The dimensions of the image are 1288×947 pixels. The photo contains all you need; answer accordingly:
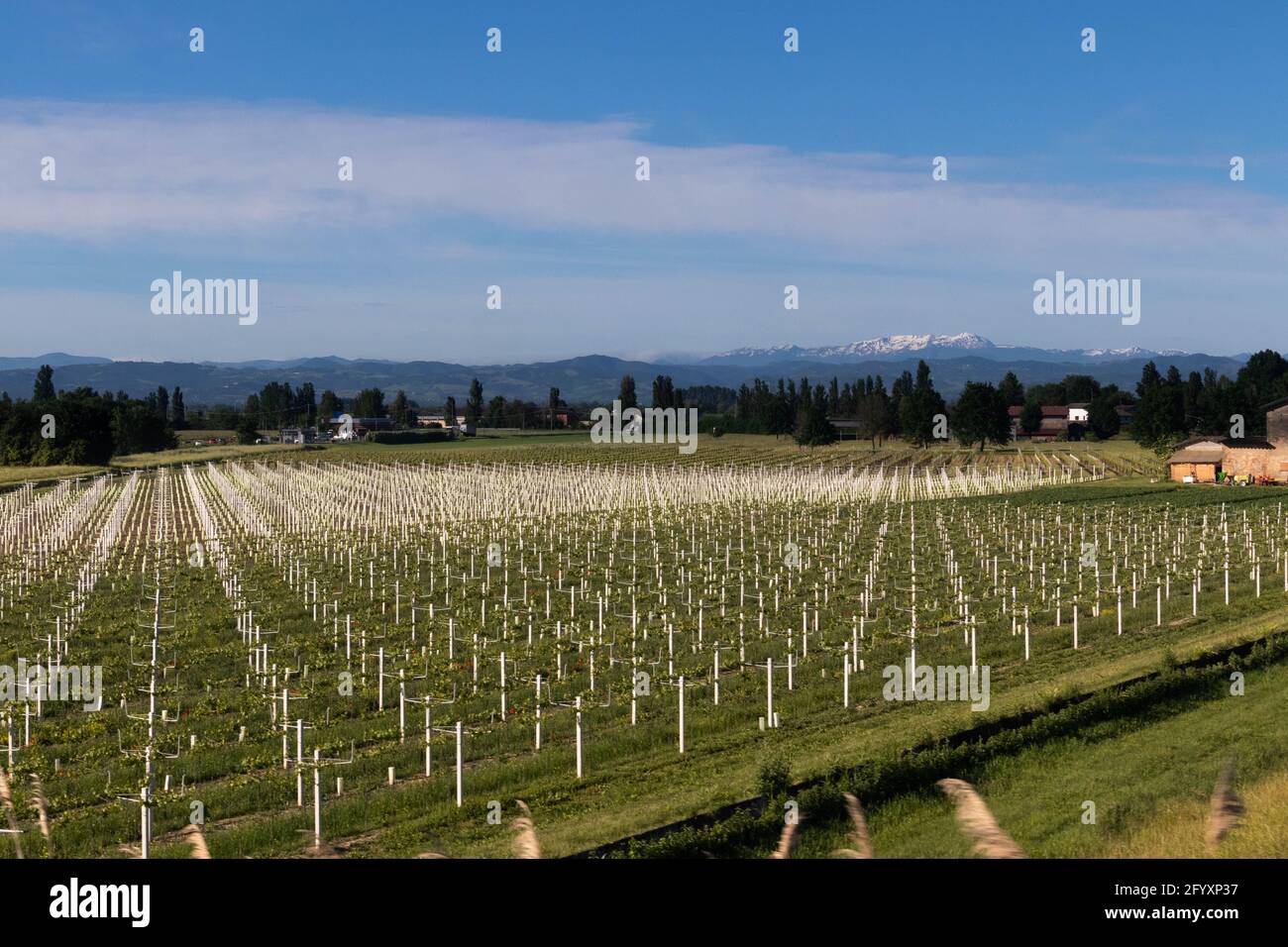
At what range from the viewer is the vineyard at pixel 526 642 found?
59.6 feet

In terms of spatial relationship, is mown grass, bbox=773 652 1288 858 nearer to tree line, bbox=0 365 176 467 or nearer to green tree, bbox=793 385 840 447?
tree line, bbox=0 365 176 467

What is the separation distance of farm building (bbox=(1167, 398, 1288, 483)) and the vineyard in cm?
1630

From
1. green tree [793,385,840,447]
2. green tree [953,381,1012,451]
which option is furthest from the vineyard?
green tree [793,385,840,447]

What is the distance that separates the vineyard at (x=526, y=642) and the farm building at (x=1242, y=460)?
16.3m

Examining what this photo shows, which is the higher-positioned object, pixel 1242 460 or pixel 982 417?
pixel 982 417

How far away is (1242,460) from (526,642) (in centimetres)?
7390

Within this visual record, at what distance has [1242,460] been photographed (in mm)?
89938

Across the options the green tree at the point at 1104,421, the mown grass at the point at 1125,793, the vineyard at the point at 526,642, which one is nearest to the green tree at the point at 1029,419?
the green tree at the point at 1104,421

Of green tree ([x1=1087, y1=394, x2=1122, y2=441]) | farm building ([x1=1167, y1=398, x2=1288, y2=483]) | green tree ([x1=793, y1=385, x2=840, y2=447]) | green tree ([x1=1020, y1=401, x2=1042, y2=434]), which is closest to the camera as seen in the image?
farm building ([x1=1167, y1=398, x2=1288, y2=483])

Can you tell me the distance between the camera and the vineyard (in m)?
18.2

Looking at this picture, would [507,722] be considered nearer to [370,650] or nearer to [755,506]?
[370,650]

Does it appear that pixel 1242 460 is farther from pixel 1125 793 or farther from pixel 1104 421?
pixel 1125 793

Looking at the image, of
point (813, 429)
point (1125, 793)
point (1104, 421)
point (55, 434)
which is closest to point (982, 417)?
point (813, 429)
